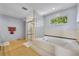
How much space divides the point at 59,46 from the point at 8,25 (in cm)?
75

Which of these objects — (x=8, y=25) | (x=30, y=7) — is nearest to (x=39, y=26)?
(x=30, y=7)

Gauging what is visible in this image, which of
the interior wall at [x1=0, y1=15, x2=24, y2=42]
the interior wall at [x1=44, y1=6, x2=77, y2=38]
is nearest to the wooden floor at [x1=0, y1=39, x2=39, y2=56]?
the interior wall at [x1=0, y1=15, x2=24, y2=42]

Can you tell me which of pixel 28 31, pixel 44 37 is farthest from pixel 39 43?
pixel 28 31

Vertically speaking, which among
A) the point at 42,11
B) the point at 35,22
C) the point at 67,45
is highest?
the point at 42,11

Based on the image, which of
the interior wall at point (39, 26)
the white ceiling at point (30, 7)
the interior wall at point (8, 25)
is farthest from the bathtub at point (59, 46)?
the white ceiling at point (30, 7)

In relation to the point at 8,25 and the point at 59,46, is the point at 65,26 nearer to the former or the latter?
the point at 59,46

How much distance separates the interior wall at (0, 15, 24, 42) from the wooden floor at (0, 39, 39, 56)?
0.08 meters

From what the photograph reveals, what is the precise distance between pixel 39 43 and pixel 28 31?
233 millimetres

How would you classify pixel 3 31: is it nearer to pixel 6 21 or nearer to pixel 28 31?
pixel 6 21

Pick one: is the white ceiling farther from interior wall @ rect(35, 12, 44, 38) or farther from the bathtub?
the bathtub

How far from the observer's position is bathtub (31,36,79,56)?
4.02 feet

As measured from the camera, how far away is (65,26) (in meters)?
1.29

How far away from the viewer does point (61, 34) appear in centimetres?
131

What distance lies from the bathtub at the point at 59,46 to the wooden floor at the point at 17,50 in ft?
0.37
